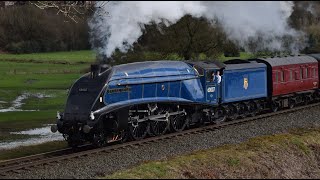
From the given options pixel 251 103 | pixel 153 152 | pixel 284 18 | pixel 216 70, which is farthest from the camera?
pixel 284 18

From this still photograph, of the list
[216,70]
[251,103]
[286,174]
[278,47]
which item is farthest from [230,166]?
[278,47]

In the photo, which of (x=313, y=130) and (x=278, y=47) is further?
(x=278, y=47)

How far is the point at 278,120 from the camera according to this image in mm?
21609

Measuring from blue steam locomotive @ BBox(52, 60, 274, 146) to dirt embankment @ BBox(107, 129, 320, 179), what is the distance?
3195mm

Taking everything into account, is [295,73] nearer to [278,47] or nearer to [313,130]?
[313,130]

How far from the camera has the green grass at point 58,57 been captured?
22281 millimetres

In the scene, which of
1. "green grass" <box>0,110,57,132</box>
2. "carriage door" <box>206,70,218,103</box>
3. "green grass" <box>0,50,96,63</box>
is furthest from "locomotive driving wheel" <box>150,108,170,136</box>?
"green grass" <box>0,110,57,132</box>

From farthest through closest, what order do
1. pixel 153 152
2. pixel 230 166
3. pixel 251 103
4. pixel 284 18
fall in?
pixel 284 18 < pixel 251 103 < pixel 153 152 < pixel 230 166

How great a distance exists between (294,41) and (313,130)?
19759 mm

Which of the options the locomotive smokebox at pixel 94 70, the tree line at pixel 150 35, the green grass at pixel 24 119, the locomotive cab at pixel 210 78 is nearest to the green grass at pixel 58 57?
the tree line at pixel 150 35

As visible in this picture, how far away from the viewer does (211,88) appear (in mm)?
20828

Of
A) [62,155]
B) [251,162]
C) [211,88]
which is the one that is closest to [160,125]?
[211,88]

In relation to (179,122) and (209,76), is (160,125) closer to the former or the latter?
(179,122)

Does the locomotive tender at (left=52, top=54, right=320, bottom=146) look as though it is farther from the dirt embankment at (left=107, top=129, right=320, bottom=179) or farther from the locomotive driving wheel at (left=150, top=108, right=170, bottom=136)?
the dirt embankment at (left=107, top=129, right=320, bottom=179)
